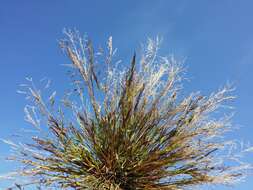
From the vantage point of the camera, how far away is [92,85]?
4488 millimetres

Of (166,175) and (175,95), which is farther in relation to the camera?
(175,95)

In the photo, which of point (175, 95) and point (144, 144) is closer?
point (144, 144)

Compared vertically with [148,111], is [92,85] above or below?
above

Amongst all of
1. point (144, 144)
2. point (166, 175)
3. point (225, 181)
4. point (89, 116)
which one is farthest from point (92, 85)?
point (225, 181)

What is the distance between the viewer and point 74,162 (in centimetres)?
420

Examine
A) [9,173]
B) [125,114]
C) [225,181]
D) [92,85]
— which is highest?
[92,85]

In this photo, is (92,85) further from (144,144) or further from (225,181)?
(225,181)

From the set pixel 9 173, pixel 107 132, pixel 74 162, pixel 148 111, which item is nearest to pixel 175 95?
pixel 148 111

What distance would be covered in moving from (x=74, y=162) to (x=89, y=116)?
0.41m

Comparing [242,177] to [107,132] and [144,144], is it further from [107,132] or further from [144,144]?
[107,132]

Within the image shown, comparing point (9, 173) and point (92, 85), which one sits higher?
point (92, 85)

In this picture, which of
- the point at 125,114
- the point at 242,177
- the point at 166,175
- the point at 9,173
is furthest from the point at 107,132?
the point at 242,177

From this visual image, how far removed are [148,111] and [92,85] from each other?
1.68 feet

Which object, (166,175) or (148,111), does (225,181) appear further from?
(148,111)
